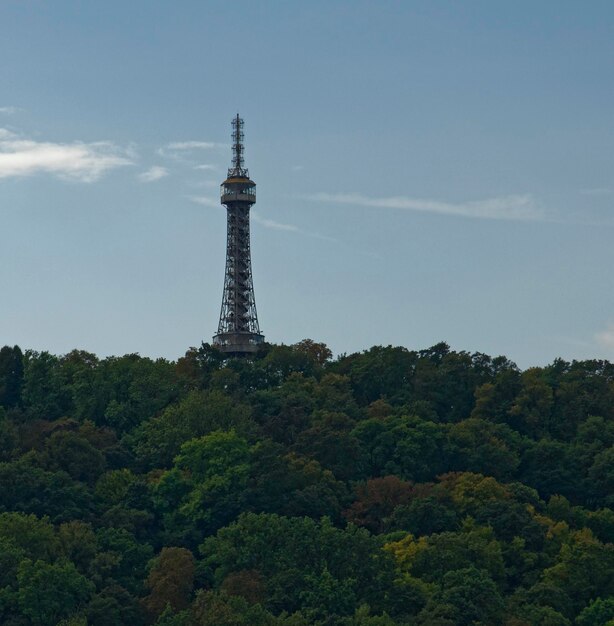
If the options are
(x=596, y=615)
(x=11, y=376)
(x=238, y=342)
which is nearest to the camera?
(x=596, y=615)

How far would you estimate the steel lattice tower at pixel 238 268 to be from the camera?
424ft

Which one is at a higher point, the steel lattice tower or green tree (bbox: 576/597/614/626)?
the steel lattice tower

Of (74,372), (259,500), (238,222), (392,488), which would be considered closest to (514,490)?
(392,488)

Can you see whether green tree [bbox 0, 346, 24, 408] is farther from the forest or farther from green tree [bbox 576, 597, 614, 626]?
green tree [bbox 576, 597, 614, 626]

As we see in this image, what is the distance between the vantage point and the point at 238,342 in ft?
423

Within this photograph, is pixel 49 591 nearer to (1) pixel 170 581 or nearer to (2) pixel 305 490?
(1) pixel 170 581

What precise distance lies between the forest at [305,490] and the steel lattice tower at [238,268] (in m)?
8.56

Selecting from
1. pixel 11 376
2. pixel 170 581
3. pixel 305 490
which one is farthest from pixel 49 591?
pixel 11 376

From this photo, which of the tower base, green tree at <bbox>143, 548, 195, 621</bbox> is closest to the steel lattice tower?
the tower base

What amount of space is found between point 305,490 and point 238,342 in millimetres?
35524

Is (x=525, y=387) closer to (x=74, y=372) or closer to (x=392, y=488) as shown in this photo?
(x=392, y=488)

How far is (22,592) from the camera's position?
81875 mm

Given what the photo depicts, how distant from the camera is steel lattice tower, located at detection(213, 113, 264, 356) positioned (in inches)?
5089

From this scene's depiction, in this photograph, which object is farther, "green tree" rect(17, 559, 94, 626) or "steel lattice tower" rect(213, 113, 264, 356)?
"steel lattice tower" rect(213, 113, 264, 356)
